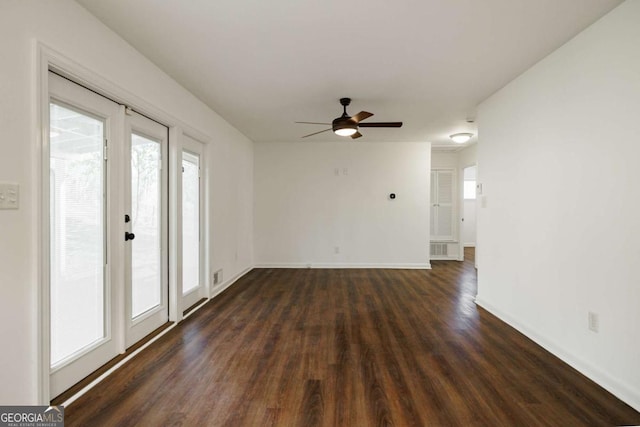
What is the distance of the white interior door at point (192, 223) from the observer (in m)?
3.35

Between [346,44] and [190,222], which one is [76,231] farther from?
[346,44]

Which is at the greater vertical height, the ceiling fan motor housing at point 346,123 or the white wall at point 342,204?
the ceiling fan motor housing at point 346,123

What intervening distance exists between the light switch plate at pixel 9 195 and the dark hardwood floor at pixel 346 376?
1.26 meters

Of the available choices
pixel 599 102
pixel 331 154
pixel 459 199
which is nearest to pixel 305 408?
pixel 599 102

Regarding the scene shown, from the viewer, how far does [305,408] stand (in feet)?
5.71

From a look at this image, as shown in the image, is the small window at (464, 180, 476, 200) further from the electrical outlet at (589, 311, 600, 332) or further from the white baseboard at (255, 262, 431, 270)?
the electrical outlet at (589, 311, 600, 332)

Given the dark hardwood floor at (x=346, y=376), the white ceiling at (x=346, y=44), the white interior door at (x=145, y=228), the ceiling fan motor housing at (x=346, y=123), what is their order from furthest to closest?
1. the ceiling fan motor housing at (x=346, y=123)
2. the white interior door at (x=145, y=228)
3. the white ceiling at (x=346, y=44)
4. the dark hardwood floor at (x=346, y=376)

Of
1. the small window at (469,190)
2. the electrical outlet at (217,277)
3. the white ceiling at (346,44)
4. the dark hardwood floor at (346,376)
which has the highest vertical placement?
the white ceiling at (346,44)

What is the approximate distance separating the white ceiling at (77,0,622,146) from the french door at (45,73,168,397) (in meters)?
0.72

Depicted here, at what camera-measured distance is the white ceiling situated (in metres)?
1.91

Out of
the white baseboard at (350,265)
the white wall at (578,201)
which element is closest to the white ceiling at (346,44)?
the white wall at (578,201)

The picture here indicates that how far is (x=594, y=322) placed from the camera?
2.08 meters

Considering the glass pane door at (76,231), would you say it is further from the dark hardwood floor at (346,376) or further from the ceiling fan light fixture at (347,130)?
the ceiling fan light fixture at (347,130)

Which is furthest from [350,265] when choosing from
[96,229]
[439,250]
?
[96,229]
